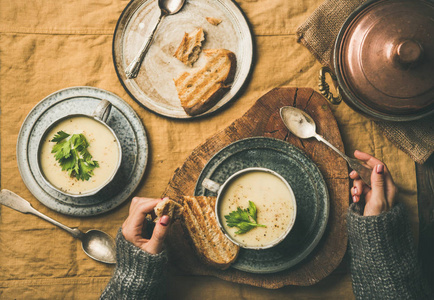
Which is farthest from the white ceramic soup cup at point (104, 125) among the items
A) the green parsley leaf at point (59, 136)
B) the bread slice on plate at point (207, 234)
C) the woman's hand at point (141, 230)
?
the bread slice on plate at point (207, 234)

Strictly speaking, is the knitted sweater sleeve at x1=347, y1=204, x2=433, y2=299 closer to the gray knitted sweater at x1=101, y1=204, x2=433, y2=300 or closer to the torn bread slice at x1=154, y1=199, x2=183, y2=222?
the gray knitted sweater at x1=101, y1=204, x2=433, y2=300

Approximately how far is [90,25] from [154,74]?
0.41m

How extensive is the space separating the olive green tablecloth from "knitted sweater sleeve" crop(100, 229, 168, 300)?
0.15 metres

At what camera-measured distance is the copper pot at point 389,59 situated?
1179 mm

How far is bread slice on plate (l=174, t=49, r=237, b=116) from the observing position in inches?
57.4

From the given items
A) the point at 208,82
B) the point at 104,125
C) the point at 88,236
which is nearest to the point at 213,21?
the point at 208,82

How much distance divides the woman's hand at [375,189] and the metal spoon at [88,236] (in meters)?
1.12

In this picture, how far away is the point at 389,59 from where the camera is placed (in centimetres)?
119

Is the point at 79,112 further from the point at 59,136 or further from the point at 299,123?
the point at 299,123

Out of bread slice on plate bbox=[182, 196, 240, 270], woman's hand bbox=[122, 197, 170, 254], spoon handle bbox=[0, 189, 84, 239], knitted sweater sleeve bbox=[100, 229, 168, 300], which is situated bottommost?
spoon handle bbox=[0, 189, 84, 239]

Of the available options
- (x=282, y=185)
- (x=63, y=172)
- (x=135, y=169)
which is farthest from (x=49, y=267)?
(x=282, y=185)

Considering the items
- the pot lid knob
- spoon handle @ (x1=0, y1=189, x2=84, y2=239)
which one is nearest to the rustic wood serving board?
the pot lid knob

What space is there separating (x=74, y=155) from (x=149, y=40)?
622 mm

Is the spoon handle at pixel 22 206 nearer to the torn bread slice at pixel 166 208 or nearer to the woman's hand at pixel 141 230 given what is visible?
the woman's hand at pixel 141 230
